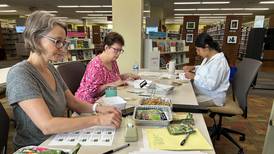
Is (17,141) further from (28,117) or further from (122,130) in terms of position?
(122,130)

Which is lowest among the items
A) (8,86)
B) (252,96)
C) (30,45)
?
(252,96)

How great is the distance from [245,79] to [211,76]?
0.35 meters

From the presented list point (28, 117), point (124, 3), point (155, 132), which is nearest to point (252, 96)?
point (124, 3)

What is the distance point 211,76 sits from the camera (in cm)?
214

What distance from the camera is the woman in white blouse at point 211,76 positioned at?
7.02ft

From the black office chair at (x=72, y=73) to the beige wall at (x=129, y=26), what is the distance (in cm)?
144

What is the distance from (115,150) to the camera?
0.90 metres

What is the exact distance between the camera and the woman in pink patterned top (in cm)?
190

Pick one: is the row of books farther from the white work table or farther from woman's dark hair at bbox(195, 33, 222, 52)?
the white work table

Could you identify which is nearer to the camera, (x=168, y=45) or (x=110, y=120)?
(x=110, y=120)

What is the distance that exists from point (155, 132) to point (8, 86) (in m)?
0.74

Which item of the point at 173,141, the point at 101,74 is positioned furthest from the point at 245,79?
the point at 173,141

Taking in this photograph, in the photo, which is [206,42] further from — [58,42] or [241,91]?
[58,42]

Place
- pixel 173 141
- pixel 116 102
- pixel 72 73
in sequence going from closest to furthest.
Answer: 1. pixel 173 141
2. pixel 116 102
3. pixel 72 73
